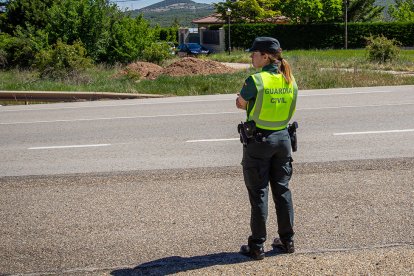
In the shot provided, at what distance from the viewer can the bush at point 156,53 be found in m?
28.7

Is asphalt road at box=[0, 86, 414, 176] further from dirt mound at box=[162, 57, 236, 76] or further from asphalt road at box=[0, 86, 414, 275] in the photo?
dirt mound at box=[162, 57, 236, 76]

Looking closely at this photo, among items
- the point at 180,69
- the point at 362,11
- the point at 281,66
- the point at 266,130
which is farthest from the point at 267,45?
the point at 362,11

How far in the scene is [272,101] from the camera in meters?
4.81

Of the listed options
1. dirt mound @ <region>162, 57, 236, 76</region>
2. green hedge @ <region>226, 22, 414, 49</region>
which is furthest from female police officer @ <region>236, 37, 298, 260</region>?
green hedge @ <region>226, 22, 414, 49</region>

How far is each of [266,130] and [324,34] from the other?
4885cm

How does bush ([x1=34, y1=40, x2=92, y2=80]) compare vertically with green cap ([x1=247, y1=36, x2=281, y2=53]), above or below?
below

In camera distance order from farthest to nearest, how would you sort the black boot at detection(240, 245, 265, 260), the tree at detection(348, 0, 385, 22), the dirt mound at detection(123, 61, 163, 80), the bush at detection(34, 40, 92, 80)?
the tree at detection(348, 0, 385, 22)
the dirt mound at detection(123, 61, 163, 80)
the bush at detection(34, 40, 92, 80)
the black boot at detection(240, 245, 265, 260)

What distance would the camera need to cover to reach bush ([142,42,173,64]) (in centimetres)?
2870

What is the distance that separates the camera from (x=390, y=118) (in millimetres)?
11695

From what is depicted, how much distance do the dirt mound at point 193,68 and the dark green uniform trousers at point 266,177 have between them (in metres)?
18.0

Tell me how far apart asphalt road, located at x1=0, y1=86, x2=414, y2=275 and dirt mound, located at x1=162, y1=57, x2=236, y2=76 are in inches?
427

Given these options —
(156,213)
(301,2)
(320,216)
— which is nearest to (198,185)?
(156,213)

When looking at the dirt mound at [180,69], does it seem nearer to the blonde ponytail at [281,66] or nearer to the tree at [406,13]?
the blonde ponytail at [281,66]

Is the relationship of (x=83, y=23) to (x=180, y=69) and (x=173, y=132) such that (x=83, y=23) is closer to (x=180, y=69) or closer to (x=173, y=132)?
(x=180, y=69)
